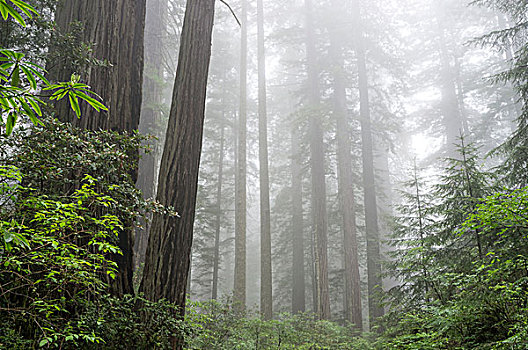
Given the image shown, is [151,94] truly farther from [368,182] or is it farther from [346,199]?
[368,182]

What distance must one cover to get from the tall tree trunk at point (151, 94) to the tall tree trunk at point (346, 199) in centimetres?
735

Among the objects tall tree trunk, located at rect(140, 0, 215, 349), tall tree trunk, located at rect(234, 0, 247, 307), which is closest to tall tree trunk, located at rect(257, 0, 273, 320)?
tall tree trunk, located at rect(234, 0, 247, 307)

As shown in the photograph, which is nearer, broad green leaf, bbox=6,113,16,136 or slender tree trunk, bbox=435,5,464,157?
broad green leaf, bbox=6,113,16,136

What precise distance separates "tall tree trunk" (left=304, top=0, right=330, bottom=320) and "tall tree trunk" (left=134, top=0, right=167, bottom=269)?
250 inches

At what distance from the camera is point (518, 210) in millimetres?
4004

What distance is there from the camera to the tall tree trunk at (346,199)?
13.4 metres

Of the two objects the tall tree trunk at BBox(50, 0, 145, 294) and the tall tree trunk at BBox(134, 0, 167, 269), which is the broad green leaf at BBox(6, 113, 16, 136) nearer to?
the tall tree trunk at BBox(50, 0, 145, 294)

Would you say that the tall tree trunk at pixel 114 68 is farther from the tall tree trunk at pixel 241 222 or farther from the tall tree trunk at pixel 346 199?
the tall tree trunk at pixel 346 199

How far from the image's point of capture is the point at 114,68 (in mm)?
4852

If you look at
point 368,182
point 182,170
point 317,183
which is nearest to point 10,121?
point 182,170

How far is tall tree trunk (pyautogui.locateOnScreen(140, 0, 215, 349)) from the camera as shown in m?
4.48

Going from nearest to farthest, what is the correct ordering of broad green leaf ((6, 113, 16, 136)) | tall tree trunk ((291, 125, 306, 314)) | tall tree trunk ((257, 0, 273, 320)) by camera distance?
broad green leaf ((6, 113, 16, 136))
tall tree trunk ((257, 0, 273, 320))
tall tree trunk ((291, 125, 306, 314))

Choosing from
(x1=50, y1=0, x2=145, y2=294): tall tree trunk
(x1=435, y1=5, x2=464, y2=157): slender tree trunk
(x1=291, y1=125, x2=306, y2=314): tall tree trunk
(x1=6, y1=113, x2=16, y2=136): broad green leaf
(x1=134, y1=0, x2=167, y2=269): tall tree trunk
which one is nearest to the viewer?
(x1=6, y1=113, x2=16, y2=136): broad green leaf

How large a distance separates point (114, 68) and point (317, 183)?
1176cm
